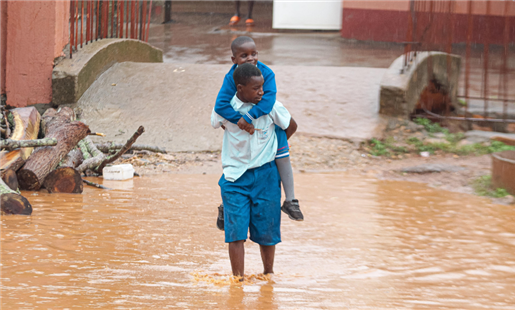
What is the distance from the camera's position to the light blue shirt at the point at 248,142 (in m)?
3.51

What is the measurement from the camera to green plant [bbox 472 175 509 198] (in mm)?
6176

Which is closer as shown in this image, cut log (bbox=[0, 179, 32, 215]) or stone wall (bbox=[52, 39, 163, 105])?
cut log (bbox=[0, 179, 32, 215])

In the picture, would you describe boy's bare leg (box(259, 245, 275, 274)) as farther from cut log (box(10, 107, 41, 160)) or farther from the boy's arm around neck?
cut log (box(10, 107, 41, 160))

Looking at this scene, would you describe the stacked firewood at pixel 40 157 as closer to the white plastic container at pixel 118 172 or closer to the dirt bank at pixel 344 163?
the white plastic container at pixel 118 172

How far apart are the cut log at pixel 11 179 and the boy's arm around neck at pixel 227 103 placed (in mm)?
2804

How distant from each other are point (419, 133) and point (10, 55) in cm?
602

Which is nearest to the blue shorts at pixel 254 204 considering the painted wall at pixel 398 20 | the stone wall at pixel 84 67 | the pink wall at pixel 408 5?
the stone wall at pixel 84 67

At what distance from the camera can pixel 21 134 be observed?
6.02 meters

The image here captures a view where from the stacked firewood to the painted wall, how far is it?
26.2ft

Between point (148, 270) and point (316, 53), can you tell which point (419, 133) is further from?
point (148, 270)

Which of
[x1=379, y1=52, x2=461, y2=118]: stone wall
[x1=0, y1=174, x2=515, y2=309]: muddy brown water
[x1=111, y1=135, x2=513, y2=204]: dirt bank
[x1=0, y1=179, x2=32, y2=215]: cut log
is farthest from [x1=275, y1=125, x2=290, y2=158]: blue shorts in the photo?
[x1=379, y1=52, x2=461, y2=118]: stone wall

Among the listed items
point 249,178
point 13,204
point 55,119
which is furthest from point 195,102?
point 249,178

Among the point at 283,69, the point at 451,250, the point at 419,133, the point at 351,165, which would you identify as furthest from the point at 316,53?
the point at 451,250

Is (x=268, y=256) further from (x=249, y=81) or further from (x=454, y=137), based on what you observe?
(x=454, y=137)
